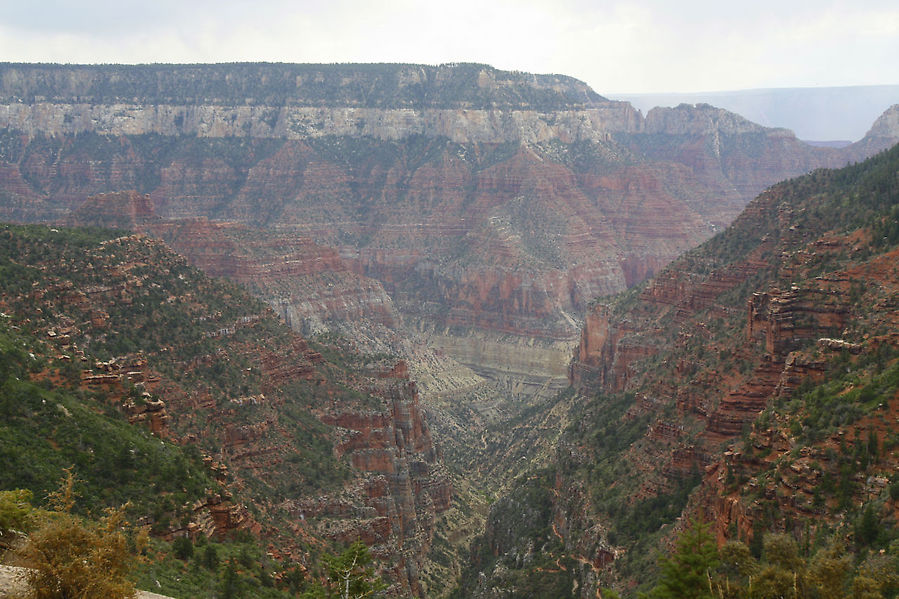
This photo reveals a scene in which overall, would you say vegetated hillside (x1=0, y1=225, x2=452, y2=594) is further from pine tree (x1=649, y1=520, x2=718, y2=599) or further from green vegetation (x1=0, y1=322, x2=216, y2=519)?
pine tree (x1=649, y1=520, x2=718, y2=599)

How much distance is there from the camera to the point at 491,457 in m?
113

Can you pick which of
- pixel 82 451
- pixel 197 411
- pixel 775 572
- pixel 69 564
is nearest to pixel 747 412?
pixel 775 572

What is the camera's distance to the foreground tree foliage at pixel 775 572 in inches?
1375

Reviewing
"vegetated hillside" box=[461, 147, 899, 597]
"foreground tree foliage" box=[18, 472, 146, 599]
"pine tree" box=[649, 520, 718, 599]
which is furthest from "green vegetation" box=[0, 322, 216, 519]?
"vegetated hillside" box=[461, 147, 899, 597]

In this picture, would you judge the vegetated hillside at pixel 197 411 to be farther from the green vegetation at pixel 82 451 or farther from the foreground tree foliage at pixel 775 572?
the foreground tree foliage at pixel 775 572

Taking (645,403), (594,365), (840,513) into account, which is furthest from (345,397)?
(840,513)

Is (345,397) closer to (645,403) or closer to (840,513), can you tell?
(645,403)

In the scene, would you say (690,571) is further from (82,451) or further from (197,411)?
(197,411)

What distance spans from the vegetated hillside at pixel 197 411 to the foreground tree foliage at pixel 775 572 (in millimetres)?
21820

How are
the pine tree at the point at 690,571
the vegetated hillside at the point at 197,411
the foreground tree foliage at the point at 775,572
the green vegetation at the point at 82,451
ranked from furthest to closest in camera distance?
the vegetated hillside at the point at 197,411
the green vegetation at the point at 82,451
the pine tree at the point at 690,571
the foreground tree foliage at the point at 775,572

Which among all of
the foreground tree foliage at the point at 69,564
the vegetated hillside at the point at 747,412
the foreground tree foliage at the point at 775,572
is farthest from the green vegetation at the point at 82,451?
the vegetated hillside at the point at 747,412

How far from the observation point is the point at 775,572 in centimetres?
3688

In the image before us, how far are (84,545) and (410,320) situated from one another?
523 feet

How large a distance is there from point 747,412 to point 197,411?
110 feet
